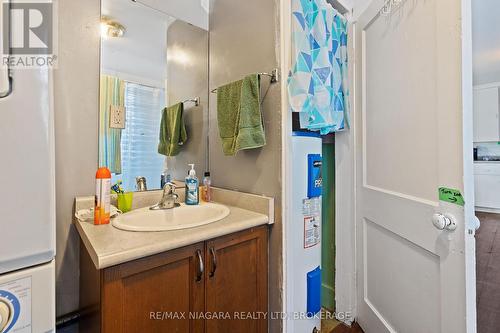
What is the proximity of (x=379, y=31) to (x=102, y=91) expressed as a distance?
1477 millimetres

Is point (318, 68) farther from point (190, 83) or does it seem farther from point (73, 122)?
point (73, 122)

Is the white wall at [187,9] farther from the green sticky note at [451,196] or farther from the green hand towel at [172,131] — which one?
the green sticky note at [451,196]

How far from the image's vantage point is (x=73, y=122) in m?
1.08

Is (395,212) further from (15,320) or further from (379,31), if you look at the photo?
(15,320)

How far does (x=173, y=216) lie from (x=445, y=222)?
1.17 metres

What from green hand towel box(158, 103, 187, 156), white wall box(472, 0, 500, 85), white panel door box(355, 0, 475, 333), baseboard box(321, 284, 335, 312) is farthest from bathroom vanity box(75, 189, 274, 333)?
white wall box(472, 0, 500, 85)

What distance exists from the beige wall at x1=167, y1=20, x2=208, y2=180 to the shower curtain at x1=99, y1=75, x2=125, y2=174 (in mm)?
301

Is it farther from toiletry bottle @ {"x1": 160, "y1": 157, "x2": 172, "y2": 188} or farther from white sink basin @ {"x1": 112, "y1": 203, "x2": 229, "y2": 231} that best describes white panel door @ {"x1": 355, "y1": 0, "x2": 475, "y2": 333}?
toiletry bottle @ {"x1": 160, "y1": 157, "x2": 172, "y2": 188}

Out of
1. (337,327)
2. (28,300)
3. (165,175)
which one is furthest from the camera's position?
(337,327)

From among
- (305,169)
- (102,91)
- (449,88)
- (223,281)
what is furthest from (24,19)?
(449,88)

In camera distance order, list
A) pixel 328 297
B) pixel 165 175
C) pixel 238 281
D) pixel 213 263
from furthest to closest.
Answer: pixel 328 297
pixel 165 175
pixel 238 281
pixel 213 263

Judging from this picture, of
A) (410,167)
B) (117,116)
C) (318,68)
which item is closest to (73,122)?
(117,116)

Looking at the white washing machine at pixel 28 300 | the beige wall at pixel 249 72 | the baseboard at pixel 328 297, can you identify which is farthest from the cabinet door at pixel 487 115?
the white washing machine at pixel 28 300

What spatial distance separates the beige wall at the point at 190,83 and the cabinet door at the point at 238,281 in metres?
0.65
